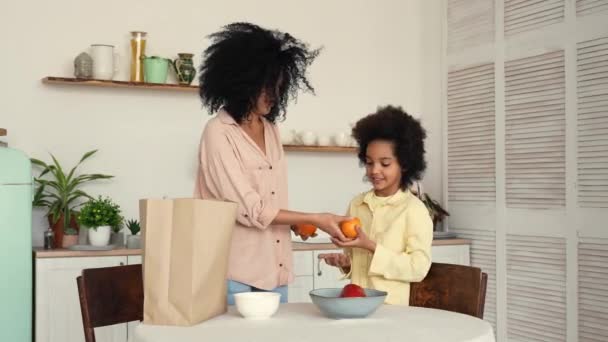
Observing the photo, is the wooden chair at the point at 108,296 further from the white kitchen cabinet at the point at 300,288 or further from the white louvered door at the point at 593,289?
the white louvered door at the point at 593,289

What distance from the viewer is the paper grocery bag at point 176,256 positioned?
1828mm

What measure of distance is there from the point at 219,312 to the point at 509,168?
279 centimetres

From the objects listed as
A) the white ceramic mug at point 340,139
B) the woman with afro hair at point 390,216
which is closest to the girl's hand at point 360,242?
the woman with afro hair at point 390,216

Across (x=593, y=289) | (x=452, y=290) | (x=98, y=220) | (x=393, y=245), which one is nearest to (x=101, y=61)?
(x=98, y=220)

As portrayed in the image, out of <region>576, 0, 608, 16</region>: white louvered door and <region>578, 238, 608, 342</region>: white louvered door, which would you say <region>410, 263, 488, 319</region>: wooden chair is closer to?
<region>578, 238, 608, 342</region>: white louvered door

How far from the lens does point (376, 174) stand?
2.50 m

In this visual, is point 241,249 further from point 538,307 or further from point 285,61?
point 538,307

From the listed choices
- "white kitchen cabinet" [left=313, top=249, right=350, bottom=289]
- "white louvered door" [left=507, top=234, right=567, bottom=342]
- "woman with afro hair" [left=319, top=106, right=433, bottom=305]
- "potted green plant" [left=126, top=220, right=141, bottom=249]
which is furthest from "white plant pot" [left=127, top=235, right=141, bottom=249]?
"white louvered door" [left=507, top=234, right=567, bottom=342]

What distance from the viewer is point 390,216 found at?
96.8 inches

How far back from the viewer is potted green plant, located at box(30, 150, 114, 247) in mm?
3918

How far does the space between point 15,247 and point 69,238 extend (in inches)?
17.2

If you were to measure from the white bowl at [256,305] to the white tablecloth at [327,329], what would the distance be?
22 millimetres

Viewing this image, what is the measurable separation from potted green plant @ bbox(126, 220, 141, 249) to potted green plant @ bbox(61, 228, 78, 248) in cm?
26

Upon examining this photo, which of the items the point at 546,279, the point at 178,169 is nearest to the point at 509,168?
the point at 546,279
